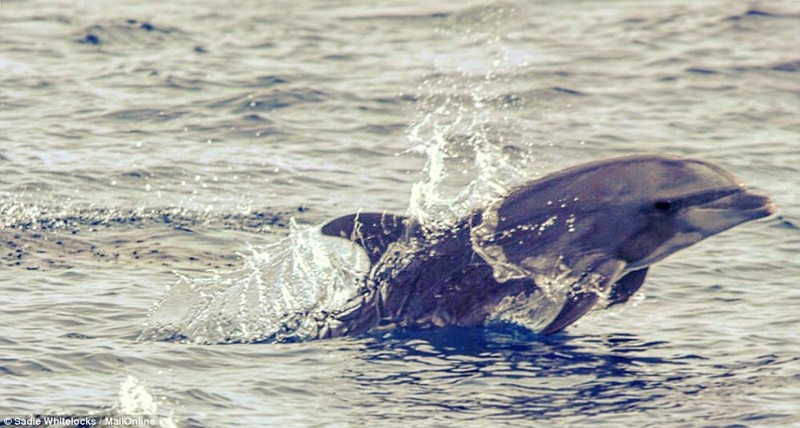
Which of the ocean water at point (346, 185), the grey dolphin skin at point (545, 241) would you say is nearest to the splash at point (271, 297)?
the ocean water at point (346, 185)

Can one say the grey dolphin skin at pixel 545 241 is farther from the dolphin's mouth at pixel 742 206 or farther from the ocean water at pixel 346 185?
the ocean water at pixel 346 185

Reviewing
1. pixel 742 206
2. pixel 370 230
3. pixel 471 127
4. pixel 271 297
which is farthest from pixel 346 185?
pixel 742 206

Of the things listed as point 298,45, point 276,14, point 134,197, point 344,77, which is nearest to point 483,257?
point 134,197

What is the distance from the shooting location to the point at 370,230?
10.8 m

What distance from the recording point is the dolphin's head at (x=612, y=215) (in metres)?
10.6

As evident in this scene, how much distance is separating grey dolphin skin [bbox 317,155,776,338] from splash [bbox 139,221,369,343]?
0.76 feet

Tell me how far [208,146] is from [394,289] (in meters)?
7.05

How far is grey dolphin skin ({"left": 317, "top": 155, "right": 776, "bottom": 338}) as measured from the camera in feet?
34.7

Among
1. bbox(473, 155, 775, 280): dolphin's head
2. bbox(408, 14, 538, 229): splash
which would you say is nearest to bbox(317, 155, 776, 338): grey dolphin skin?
bbox(473, 155, 775, 280): dolphin's head

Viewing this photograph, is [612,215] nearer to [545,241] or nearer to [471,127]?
[545,241]

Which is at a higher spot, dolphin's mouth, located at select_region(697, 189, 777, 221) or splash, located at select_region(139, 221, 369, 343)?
dolphin's mouth, located at select_region(697, 189, 777, 221)

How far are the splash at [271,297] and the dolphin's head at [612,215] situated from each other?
1.13 meters

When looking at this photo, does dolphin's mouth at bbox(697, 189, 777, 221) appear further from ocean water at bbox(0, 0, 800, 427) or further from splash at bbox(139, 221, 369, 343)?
splash at bbox(139, 221, 369, 343)

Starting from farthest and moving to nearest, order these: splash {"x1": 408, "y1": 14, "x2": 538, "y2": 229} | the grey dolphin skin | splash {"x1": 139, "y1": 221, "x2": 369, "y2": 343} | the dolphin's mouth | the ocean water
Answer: splash {"x1": 408, "y1": 14, "x2": 538, "y2": 229}, splash {"x1": 139, "y1": 221, "x2": 369, "y2": 343}, the dolphin's mouth, the grey dolphin skin, the ocean water
